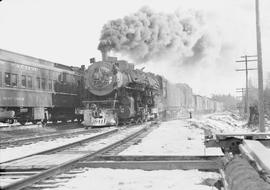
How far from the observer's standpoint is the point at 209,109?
70.1 m

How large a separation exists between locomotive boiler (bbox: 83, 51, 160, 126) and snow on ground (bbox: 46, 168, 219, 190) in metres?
13.7

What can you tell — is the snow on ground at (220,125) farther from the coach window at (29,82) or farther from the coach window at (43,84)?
the coach window at (29,82)

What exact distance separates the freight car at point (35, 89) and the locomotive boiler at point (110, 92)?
162 centimetres

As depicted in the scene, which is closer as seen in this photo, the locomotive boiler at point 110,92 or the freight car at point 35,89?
the freight car at point 35,89

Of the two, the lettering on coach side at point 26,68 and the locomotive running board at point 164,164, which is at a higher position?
the lettering on coach side at point 26,68

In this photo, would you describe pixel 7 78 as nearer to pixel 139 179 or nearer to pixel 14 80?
pixel 14 80

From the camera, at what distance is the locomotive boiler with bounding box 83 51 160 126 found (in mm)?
20641

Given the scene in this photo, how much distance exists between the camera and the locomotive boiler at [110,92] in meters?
20.6

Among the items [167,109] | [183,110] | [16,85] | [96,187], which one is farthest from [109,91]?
[183,110]

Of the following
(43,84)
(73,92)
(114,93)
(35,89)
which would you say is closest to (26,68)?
(35,89)

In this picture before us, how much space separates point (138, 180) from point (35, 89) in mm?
14564

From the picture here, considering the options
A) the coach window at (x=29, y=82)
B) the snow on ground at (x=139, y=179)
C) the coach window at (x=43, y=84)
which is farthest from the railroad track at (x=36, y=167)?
the coach window at (x=43, y=84)

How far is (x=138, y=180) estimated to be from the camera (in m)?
6.07

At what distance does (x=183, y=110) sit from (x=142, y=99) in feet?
65.7
